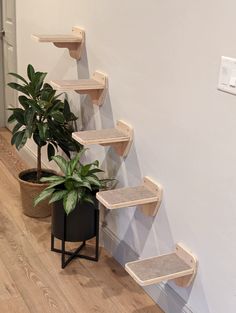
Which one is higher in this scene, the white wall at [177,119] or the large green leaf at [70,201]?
the white wall at [177,119]

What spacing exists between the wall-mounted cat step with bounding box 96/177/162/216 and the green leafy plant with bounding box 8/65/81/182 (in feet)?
2.41

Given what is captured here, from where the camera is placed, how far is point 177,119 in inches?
84.3

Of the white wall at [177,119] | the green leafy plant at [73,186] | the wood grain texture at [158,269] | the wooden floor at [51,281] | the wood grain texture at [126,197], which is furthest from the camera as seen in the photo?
the green leafy plant at [73,186]

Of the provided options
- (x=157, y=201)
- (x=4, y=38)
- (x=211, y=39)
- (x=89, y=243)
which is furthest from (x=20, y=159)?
(x=211, y=39)

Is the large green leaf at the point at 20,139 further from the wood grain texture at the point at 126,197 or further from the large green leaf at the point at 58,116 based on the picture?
the wood grain texture at the point at 126,197

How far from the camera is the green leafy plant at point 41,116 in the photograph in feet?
9.62

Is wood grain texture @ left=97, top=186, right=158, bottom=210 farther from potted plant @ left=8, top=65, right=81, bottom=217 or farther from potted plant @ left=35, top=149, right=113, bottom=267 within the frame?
potted plant @ left=8, top=65, right=81, bottom=217

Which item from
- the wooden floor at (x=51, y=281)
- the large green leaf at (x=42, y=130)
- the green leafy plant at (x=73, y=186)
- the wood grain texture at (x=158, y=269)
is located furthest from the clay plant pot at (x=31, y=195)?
the wood grain texture at (x=158, y=269)

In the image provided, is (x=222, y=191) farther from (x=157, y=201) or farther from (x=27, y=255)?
(x=27, y=255)

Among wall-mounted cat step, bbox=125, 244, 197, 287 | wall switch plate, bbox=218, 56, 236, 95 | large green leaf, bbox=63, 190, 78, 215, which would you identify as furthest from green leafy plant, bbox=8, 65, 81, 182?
wall switch plate, bbox=218, 56, 236, 95

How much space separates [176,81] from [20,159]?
8.05ft

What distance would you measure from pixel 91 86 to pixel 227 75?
1.06 m

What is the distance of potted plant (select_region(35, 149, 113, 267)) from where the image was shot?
8.51 ft

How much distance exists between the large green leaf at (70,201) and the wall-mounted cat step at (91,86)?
0.58m
